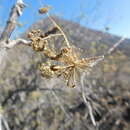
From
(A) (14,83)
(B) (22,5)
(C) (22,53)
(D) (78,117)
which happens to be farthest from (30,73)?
(B) (22,5)

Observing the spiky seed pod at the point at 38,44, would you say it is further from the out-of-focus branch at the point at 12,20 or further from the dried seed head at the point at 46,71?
the out-of-focus branch at the point at 12,20

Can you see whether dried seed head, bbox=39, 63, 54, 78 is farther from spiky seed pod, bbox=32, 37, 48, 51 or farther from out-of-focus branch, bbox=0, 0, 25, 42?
out-of-focus branch, bbox=0, 0, 25, 42

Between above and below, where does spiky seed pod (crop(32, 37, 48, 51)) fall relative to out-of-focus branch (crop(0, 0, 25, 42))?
below

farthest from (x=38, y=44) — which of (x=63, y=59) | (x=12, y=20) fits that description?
(x=12, y=20)

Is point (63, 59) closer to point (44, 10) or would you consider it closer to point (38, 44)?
point (38, 44)

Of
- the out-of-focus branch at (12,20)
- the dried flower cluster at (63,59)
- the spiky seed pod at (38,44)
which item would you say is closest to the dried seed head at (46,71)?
the dried flower cluster at (63,59)

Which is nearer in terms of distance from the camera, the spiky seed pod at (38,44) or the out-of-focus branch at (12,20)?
the spiky seed pod at (38,44)

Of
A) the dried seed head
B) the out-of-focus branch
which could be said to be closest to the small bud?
the out-of-focus branch
